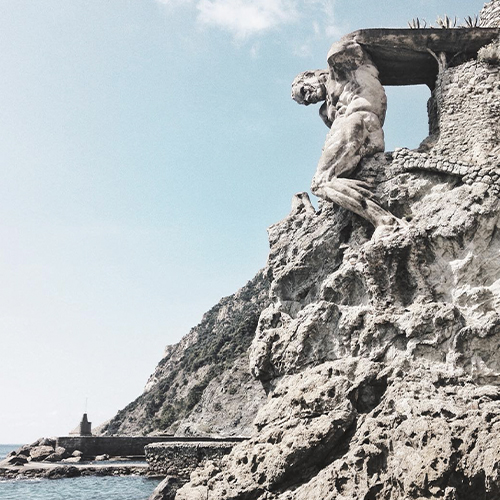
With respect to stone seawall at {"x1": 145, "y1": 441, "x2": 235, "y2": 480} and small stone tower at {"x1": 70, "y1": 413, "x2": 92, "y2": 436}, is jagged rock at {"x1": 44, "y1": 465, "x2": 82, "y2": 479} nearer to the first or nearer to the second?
stone seawall at {"x1": 145, "y1": 441, "x2": 235, "y2": 480}

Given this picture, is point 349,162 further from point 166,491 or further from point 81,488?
point 81,488

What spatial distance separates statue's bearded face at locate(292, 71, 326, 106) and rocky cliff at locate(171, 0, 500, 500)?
3101 mm

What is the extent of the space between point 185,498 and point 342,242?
6711 millimetres

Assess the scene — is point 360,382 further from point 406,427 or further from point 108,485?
point 108,485

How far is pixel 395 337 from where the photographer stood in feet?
38.5

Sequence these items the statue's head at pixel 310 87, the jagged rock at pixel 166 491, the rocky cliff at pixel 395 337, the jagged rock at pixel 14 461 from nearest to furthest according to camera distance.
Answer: the rocky cliff at pixel 395 337 < the jagged rock at pixel 166 491 < the statue's head at pixel 310 87 < the jagged rock at pixel 14 461

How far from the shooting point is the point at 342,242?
1404cm

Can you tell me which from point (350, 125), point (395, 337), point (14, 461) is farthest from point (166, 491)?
point (14, 461)

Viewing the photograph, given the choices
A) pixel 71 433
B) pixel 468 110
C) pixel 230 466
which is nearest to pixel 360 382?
pixel 230 466

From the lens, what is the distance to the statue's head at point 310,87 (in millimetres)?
16609

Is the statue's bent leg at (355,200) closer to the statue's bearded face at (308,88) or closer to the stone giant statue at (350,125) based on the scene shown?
the stone giant statue at (350,125)

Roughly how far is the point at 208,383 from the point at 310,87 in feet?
134

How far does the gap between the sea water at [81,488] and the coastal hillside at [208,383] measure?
15.1 m

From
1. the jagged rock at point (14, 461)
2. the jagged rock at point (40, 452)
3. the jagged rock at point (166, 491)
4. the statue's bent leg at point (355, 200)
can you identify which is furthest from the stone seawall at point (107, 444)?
the statue's bent leg at point (355, 200)
